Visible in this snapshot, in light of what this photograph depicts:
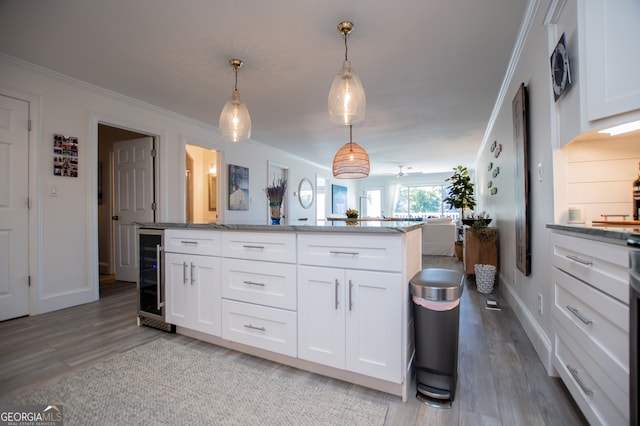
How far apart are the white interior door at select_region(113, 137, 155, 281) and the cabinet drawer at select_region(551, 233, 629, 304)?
4.44m

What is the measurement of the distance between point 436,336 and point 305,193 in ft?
21.8

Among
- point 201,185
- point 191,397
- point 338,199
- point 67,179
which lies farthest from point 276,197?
point 338,199

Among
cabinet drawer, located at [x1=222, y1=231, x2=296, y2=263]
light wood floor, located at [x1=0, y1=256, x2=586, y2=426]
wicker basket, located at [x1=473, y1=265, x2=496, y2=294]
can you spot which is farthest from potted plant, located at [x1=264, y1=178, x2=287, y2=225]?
wicker basket, located at [x1=473, y1=265, x2=496, y2=294]

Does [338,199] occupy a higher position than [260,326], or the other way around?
[338,199]

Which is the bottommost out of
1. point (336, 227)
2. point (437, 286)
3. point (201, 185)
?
point (437, 286)

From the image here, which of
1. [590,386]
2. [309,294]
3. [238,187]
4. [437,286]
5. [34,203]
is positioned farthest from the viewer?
[238,187]

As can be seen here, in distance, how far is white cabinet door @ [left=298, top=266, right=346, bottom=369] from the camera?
1629 millimetres

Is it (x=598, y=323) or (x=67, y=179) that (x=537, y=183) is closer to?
(x=598, y=323)

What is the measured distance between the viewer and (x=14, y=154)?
9.16ft

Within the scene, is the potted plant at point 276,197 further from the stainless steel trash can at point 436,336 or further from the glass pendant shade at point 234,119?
the stainless steel trash can at point 436,336

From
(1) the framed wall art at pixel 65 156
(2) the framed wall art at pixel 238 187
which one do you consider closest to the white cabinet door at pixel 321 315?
(1) the framed wall art at pixel 65 156

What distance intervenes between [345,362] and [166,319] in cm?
155

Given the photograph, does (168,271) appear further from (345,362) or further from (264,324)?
(345,362)

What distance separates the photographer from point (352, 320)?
1.59 metres
